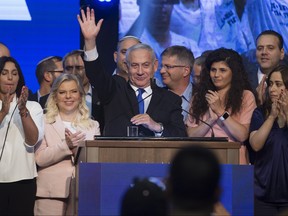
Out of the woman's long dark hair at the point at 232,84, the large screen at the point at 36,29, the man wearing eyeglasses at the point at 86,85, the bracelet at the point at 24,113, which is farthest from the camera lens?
the large screen at the point at 36,29

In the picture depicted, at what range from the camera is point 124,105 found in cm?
697

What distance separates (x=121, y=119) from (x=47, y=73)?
5.50 ft

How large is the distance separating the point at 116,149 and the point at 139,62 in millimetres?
1269

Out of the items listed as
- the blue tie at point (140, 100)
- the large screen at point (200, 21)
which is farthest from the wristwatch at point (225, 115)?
the large screen at point (200, 21)

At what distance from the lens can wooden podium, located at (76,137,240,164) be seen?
19.1 ft

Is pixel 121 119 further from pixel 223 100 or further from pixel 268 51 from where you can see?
pixel 268 51

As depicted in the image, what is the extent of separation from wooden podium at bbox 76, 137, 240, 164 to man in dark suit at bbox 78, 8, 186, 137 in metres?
0.89

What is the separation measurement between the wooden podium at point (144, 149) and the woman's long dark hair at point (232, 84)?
1.25 metres

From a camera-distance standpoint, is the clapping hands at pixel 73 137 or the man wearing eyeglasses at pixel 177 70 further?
the man wearing eyeglasses at pixel 177 70

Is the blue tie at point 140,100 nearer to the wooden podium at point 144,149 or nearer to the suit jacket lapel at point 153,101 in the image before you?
the suit jacket lapel at point 153,101

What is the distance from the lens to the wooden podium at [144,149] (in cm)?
583

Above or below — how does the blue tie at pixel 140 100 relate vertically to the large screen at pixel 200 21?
below

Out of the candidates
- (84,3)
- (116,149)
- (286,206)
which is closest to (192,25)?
(84,3)

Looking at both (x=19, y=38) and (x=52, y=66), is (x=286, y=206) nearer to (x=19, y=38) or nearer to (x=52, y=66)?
→ (x=52, y=66)
